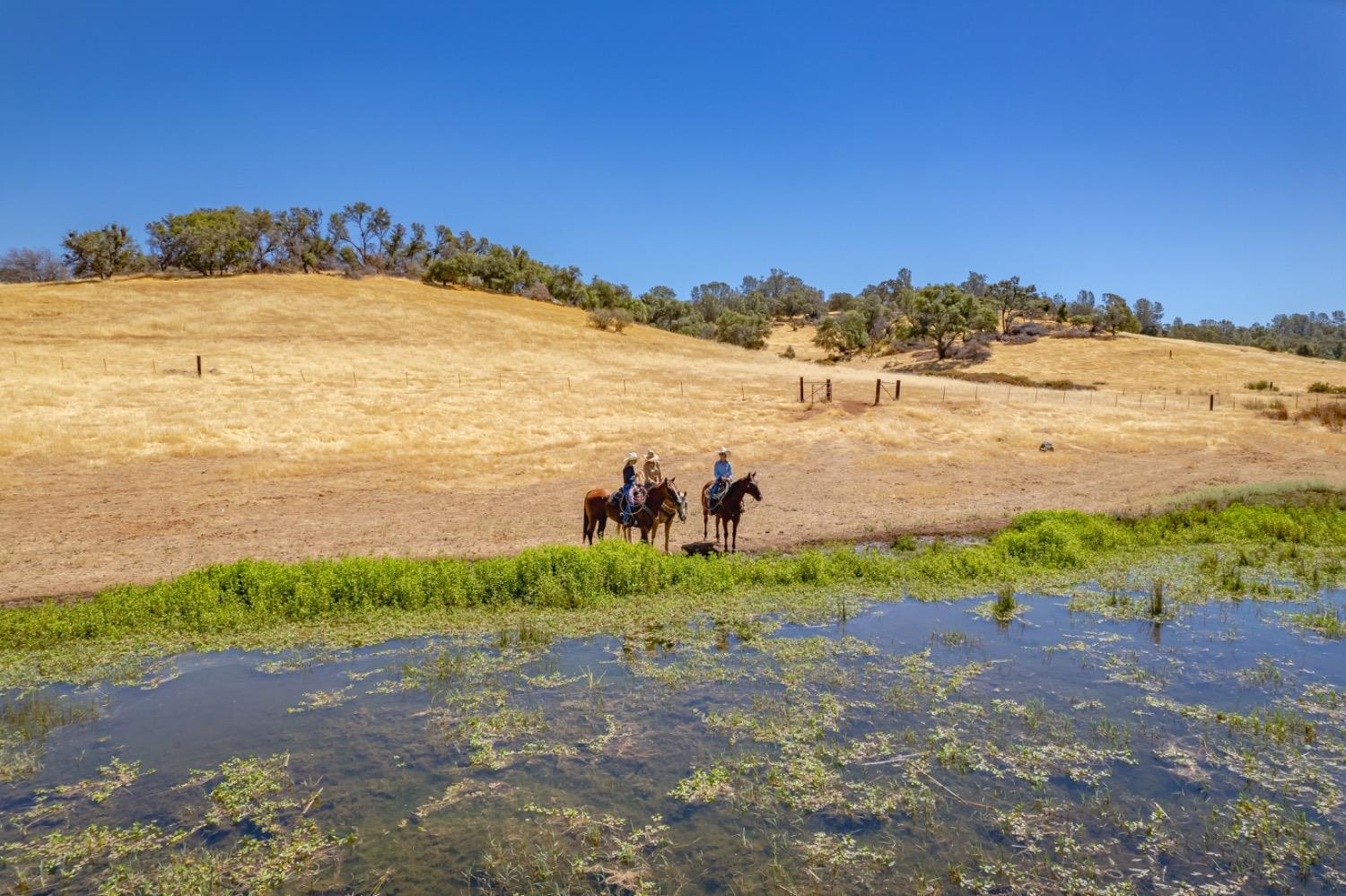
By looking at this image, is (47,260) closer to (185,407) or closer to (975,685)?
(185,407)

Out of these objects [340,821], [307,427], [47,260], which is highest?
[47,260]

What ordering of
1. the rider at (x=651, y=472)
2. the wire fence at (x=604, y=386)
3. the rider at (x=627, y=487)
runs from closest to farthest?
the rider at (x=627, y=487)
the rider at (x=651, y=472)
the wire fence at (x=604, y=386)

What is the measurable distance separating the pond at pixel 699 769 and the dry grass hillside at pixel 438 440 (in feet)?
27.6

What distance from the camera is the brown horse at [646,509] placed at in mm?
18156

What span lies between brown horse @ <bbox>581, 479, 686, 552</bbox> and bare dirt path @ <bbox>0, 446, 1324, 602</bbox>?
6.02 feet

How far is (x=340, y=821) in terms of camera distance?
7781 mm

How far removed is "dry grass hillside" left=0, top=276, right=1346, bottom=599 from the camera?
22047 millimetres

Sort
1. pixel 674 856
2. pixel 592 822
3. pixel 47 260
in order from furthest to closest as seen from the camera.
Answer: pixel 47 260, pixel 592 822, pixel 674 856

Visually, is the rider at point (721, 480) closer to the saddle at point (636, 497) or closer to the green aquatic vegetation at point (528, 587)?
the green aquatic vegetation at point (528, 587)

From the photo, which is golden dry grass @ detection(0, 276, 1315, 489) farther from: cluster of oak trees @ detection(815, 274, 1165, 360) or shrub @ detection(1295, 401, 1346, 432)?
cluster of oak trees @ detection(815, 274, 1165, 360)

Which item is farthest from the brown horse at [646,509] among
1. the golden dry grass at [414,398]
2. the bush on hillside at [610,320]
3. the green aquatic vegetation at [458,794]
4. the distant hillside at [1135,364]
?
the bush on hillside at [610,320]

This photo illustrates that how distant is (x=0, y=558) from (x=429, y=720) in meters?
16.1

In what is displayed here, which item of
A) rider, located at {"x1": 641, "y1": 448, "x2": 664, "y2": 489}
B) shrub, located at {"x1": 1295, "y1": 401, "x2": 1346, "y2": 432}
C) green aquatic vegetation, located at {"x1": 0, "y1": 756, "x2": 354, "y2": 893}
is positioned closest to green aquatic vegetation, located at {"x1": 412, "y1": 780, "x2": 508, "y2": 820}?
green aquatic vegetation, located at {"x1": 0, "y1": 756, "x2": 354, "y2": 893}

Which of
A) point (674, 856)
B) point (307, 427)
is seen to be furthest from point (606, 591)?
point (307, 427)
